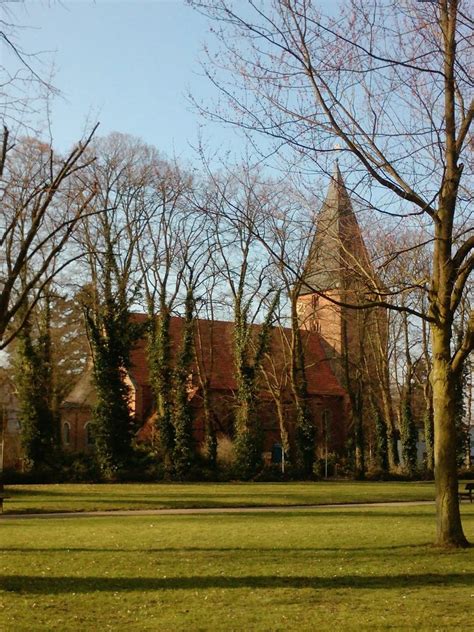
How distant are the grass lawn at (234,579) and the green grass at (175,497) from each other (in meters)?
8.15

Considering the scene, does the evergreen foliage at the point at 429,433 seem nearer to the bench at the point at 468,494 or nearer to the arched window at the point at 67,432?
the bench at the point at 468,494

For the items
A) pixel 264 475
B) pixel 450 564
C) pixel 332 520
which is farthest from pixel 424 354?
pixel 450 564

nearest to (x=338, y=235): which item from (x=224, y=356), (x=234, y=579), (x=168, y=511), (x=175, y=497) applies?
(x=234, y=579)

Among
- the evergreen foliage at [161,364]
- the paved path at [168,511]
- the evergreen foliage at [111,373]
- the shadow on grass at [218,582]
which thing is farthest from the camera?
the evergreen foliage at [161,364]

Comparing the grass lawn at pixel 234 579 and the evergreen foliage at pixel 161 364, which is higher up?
the evergreen foliage at pixel 161 364

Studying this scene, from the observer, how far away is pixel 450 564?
37.9 ft

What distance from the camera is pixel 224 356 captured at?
6022 cm

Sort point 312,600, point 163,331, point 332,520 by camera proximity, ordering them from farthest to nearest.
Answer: point 163,331 < point 332,520 < point 312,600

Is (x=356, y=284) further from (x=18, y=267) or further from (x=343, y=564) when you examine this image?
(x=18, y=267)

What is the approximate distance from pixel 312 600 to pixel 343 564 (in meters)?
2.89

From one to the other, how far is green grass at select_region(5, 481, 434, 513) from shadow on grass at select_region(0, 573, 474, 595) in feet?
46.6

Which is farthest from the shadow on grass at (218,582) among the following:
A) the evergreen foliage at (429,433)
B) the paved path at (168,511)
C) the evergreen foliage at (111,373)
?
the evergreen foliage at (429,433)

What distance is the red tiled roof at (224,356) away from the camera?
51.2 m

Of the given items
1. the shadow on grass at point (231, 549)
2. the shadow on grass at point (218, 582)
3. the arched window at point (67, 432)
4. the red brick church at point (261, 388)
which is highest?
the red brick church at point (261, 388)
